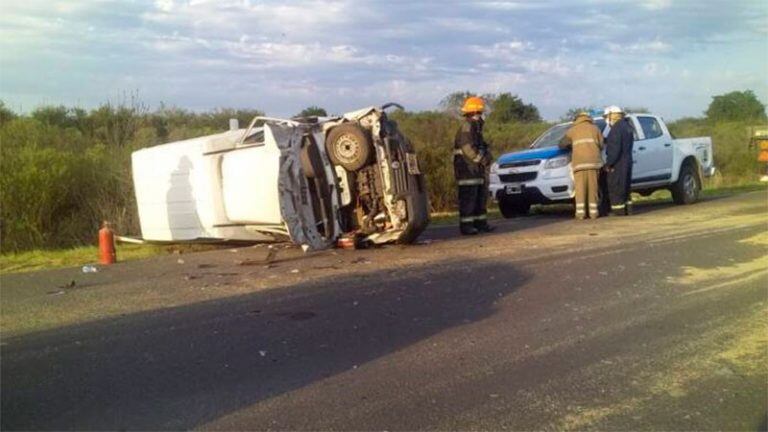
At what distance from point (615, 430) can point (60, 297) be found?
19.3 feet

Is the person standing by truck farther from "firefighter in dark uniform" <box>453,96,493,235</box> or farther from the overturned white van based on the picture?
the overturned white van

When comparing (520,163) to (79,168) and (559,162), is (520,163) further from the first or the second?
(79,168)

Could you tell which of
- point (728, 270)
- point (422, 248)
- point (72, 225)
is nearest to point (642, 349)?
point (728, 270)

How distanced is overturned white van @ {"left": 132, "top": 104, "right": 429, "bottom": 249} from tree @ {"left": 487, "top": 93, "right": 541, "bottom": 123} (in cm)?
3422

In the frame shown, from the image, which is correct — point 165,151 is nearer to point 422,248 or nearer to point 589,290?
point 422,248

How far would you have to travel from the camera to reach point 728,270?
896 cm

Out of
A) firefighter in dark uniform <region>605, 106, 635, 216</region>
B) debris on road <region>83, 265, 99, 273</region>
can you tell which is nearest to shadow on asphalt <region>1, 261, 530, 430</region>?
debris on road <region>83, 265, 99, 273</region>

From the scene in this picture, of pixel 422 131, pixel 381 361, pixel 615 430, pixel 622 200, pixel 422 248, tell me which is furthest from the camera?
pixel 422 131

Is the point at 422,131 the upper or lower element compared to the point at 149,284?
upper

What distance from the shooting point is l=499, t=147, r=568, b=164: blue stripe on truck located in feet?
49.1

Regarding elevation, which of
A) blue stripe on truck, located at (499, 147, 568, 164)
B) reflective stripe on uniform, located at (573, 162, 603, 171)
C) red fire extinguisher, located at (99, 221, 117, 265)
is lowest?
red fire extinguisher, located at (99, 221, 117, 265)

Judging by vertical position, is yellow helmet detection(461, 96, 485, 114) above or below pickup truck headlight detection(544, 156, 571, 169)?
above

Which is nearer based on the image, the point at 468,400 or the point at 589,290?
the point at 468,400

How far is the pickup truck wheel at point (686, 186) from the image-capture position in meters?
17.1
